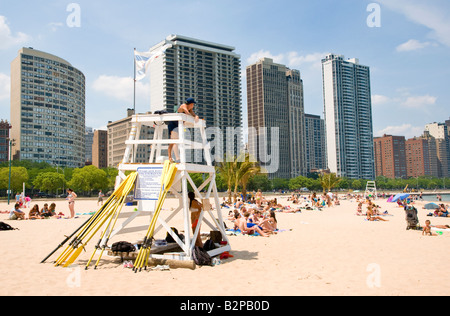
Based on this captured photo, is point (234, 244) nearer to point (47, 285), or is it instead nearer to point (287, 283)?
point (287, 283)

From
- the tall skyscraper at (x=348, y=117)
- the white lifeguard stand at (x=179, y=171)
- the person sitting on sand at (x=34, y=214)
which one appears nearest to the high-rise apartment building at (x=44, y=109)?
the person sitting on sand at (x=34, y=214)

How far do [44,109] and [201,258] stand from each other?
139m

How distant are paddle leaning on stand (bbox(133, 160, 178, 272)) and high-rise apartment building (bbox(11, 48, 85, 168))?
132408 mm

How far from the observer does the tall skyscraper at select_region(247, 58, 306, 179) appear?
7274 inches

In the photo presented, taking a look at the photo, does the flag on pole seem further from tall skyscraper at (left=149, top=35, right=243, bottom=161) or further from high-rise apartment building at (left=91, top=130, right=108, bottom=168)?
high-rise apartment building at (left=91, top=130, right=108, bottom=168)

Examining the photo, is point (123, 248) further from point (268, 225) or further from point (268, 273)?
point (268, 225)

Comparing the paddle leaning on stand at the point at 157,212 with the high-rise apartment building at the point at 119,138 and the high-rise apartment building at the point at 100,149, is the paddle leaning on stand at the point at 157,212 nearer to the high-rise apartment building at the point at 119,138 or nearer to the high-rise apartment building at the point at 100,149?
the high-rise apartment building at the point at 119,138

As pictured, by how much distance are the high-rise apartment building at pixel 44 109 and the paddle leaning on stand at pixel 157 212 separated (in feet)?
434

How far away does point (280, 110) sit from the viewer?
190625 millimetres

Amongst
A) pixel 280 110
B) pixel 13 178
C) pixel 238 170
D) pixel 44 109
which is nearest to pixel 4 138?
pixel 44 109

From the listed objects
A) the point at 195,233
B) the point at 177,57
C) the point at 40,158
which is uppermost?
the point at 177,57

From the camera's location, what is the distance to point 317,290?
273 inches

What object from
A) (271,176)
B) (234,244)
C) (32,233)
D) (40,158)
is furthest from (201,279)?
(271,176)
